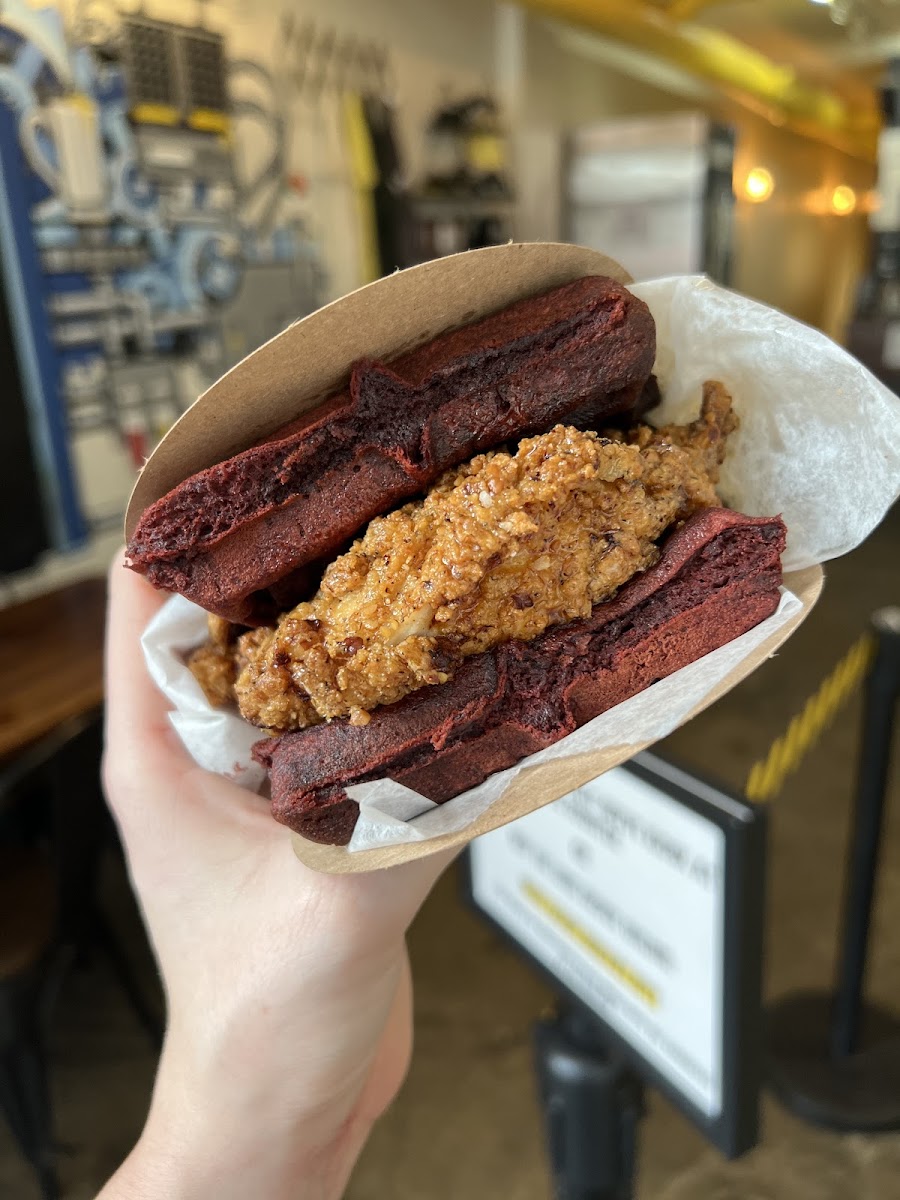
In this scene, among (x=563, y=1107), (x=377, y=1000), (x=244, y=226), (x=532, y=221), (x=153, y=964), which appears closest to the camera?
(x=377, y=1000)

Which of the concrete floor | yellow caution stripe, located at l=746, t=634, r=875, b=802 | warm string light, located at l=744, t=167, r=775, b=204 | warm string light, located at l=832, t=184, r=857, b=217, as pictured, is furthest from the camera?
warm string light, located at l=832, t=184, r=857, b=217

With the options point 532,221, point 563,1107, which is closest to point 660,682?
point 563,1107

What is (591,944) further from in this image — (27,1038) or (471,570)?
(27,1038)

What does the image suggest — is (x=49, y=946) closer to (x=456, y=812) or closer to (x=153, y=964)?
(x=153, y=964)

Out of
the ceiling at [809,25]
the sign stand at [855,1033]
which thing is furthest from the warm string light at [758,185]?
the sign stand at [855,1033]

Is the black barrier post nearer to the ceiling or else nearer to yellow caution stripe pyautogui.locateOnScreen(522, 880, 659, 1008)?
yellow caution stripe pyautogui.locateOnScreen(522, 880, 659, 1008)

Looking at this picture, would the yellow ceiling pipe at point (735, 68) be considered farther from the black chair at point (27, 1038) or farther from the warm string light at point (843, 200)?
the black chair at point (27, 1038)

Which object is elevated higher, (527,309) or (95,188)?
(95,188)

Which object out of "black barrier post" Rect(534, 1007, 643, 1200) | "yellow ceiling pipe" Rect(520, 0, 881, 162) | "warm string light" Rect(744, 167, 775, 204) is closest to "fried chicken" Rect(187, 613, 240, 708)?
"black barrier post" Rect(534, 1007, 643, 1200)
